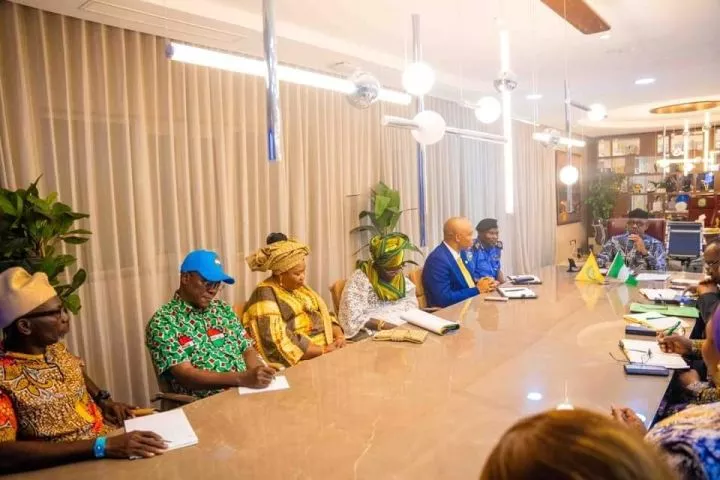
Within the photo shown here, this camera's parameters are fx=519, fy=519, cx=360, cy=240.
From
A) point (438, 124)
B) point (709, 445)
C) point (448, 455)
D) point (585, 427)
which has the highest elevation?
point (438, 124)

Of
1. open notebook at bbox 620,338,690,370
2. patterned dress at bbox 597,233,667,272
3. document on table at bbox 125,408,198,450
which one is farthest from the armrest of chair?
patterned dress at bbox 597,233,667,272

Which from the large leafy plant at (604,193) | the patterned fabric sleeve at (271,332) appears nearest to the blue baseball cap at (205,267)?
the patterned fabric sleeve at (271,332)

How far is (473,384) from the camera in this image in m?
1.88

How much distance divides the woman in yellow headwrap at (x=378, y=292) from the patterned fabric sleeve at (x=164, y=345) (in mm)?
1346

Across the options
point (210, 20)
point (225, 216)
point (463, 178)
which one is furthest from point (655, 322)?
point (463, 178)

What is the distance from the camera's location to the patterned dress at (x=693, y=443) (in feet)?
3.10

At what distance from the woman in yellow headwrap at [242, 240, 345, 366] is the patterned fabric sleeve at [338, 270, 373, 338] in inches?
10.9

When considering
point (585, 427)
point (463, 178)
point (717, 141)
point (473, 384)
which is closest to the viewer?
point (585, 427)

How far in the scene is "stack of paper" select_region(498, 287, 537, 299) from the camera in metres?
3.42

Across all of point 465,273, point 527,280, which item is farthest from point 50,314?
point 527,280

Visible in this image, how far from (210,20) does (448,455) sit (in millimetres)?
2609

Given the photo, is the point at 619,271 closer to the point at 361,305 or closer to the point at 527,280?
the point at 527,280

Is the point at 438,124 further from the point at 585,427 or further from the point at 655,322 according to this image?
the point at 585,427

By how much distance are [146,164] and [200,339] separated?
1388mm
